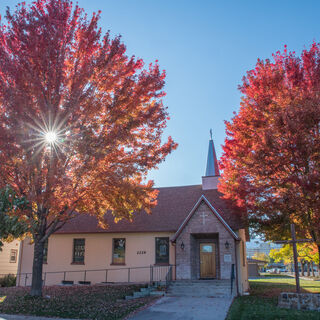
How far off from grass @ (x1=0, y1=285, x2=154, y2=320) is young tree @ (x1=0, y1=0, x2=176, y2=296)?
4.22 ft

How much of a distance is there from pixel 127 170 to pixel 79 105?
3.44 meters

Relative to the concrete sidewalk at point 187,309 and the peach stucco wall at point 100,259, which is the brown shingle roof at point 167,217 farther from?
the concrete sidewalk at point 187,309

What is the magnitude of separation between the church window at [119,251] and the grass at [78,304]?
470 centimetres

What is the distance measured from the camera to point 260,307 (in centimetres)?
1227

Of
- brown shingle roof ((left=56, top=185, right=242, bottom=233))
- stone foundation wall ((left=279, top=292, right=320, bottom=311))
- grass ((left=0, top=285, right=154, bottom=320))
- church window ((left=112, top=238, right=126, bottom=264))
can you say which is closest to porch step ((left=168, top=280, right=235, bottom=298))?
grass ((left=0, top=285, right=154, bottom=320))

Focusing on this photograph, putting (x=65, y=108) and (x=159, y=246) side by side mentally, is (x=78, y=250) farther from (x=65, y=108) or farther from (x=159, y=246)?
(x=65, y=108)

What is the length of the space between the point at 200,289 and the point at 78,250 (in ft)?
31.6

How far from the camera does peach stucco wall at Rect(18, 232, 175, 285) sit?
787 inches

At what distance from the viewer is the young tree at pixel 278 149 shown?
1436cm

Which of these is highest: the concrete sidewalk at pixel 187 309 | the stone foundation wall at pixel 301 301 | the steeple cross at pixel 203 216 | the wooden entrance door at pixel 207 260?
the steeple cross at pixel 203 216

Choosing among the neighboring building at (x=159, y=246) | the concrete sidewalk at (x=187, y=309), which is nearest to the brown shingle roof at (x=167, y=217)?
the neighboring building at (x=159, y=246)

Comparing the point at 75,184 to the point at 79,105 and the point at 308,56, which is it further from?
the point at 308,56

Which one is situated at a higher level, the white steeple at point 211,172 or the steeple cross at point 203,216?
the white steeple at point 211,172

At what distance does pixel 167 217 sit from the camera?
2125 cm
